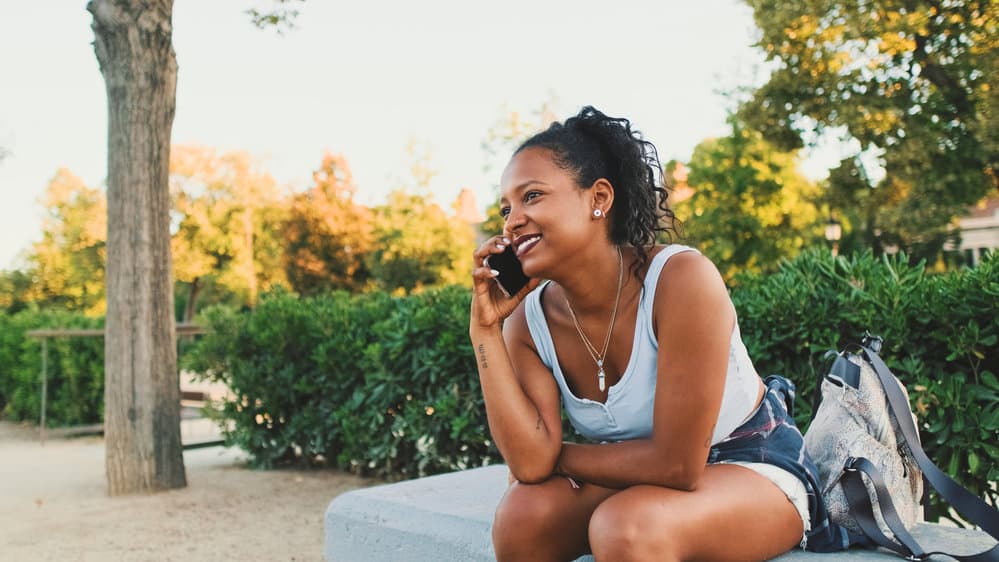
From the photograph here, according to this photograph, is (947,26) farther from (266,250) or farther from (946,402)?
(266,250)

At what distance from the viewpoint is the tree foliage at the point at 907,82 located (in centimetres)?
1789

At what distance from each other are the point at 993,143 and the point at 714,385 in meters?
17.5

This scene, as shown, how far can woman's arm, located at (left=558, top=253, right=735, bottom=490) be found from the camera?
2213 mm

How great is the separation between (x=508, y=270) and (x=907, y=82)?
1909cm

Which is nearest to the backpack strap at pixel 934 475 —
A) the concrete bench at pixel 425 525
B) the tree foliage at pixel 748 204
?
the concrete bench at pixel 425 525

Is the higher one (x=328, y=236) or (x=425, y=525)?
(x=328, y=236)

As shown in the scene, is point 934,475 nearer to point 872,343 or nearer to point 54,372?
point 872,343

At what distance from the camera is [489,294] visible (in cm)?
270

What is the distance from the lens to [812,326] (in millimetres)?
4281

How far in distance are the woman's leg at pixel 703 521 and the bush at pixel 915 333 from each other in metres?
1.19

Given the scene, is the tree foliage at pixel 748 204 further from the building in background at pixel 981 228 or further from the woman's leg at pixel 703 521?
the woman's leg at pixel 703 521

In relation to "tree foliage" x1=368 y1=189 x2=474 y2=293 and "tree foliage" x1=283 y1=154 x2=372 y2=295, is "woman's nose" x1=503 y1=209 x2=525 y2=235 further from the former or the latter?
"tree foliage" x1=283 y1=154 x2=372 y2=295

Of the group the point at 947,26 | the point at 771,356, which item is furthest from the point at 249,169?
the point at 771,356

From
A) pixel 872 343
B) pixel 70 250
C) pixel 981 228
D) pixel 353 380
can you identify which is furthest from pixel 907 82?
pixel 70 250
